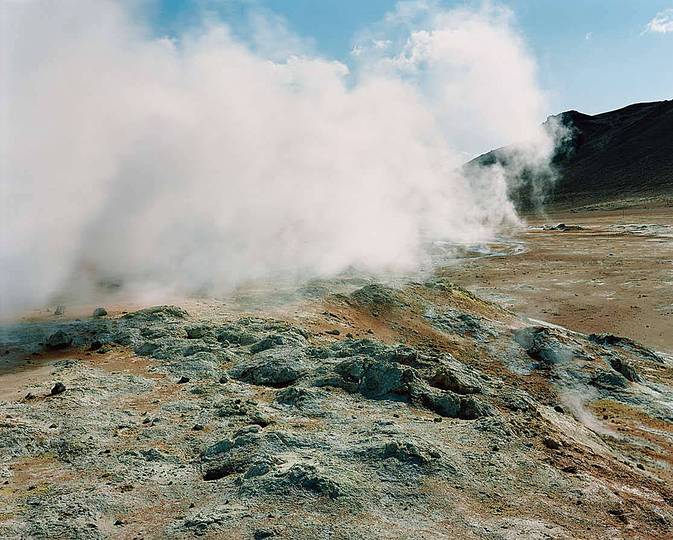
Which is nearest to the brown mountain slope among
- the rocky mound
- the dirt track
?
the dirt track

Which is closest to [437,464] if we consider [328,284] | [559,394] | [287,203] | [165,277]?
[559,394]

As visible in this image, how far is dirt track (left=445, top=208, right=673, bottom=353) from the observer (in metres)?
24.4

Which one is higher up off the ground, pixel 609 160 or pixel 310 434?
pixel 609 160

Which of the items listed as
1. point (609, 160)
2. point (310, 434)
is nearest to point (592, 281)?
point (310, 434)

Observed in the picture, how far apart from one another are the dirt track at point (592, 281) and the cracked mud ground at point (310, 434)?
875 cm

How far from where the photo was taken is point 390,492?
7570 mm

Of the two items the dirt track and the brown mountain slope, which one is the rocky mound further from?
the brown mountain slope

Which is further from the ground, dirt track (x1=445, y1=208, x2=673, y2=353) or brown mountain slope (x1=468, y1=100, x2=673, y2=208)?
brown mountain slope (x1=468, y1=100, x2=673, y2=208)

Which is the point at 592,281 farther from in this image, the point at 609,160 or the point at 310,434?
the point at 609,160

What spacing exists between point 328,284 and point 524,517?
45.7ft

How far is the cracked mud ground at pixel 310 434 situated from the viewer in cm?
709

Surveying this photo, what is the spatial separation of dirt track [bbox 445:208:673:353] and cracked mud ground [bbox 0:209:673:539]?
8.75 meters

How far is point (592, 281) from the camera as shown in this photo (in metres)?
33.0

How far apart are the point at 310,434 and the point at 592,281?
28.0 m
